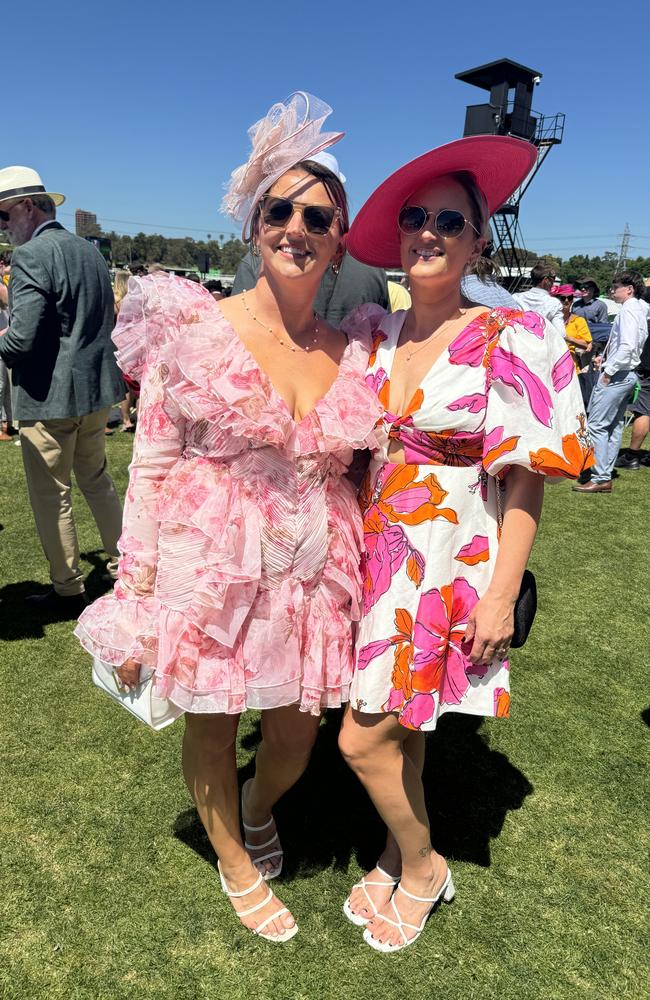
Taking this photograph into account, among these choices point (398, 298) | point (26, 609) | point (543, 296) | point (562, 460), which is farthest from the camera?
point (543, 296)

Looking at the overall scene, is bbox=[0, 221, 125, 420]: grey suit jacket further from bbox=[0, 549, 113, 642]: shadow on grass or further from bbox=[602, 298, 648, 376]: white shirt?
bbox=[602, 298, 648, 376]: white shirt

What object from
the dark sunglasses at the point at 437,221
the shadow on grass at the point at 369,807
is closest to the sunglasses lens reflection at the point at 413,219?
the dark sunglasses at the point at 437,221

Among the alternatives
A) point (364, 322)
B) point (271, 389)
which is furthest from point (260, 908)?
point (364, 322)

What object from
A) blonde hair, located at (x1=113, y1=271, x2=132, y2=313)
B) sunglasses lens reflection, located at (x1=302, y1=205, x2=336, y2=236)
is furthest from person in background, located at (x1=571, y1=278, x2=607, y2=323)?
sunglasses lens reflection, located at (x1=302, y1=205, x2=336, y2=236)

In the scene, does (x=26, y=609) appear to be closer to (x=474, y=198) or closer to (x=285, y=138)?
(x=285, y=138)

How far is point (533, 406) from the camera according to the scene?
179 cm

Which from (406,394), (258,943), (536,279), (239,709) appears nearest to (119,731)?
(258,943)

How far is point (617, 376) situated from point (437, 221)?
6181 mm

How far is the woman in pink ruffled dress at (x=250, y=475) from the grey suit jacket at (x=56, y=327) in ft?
6.81

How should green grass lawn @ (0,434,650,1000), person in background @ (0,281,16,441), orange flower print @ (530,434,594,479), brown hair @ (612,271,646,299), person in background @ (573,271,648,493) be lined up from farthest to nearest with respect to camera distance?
brown hair @ (612,271,646,299) → person in background @ (573,271,648,493) → person in background @ (0,281,16,441) → green grass lawn @ (0,434,650,1000) → orange flower print @ (530,434,594,479)

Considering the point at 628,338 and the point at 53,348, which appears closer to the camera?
the point at 53,348

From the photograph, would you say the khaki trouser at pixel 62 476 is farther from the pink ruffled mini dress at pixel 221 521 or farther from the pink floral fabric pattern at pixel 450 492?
the pink floral fabric pattern at pixel 450 492

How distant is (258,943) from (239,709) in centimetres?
92

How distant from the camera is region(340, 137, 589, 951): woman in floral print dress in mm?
1814
